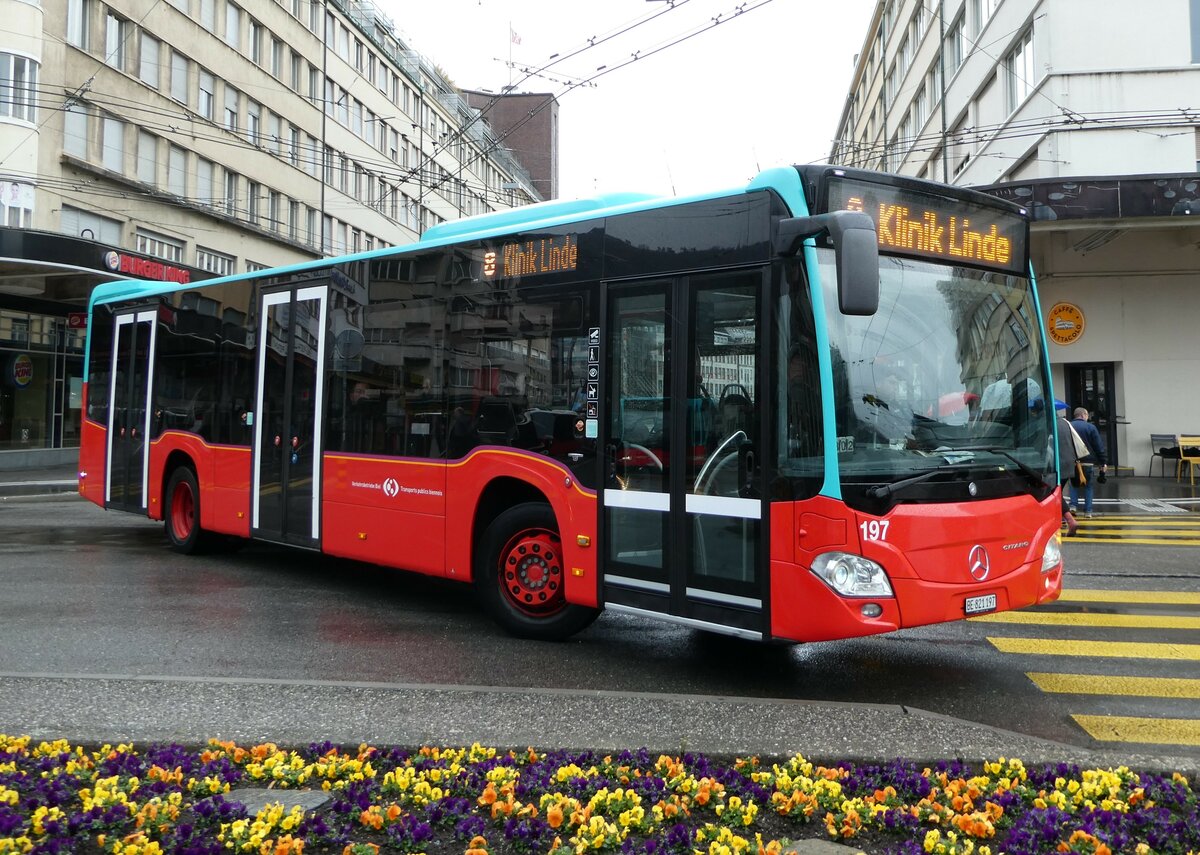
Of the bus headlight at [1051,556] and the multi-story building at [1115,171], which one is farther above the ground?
the multi-story building at [1115,171]

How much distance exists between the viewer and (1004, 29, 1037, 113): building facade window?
73.5 ft

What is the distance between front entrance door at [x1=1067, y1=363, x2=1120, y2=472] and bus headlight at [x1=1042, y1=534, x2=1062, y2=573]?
17.4 meters

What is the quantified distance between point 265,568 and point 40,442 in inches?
889

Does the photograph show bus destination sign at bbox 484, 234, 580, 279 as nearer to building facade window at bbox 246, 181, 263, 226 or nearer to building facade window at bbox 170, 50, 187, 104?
building facade window at bbox 170, 50, 187, 104

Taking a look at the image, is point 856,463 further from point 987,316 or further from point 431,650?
point 431,650

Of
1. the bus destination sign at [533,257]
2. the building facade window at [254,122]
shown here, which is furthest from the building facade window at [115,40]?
the bus destination sign at [533,257]

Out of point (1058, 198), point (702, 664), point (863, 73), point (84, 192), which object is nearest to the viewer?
point (702, 664)

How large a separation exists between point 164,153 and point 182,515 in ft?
85.4

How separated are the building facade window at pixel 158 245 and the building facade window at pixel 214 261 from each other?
0.98 metres

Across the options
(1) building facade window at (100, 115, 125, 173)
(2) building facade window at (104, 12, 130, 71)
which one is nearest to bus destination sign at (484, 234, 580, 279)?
(1) building facade window at (100, 115, 125, 173)

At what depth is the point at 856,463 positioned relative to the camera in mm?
5227

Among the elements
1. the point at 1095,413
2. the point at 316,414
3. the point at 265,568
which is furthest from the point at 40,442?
the point at 1095,413

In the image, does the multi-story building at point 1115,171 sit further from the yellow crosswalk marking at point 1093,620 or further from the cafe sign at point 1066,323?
the yellow crosswalk marking at point 1093,620

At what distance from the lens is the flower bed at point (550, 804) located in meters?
3.47
